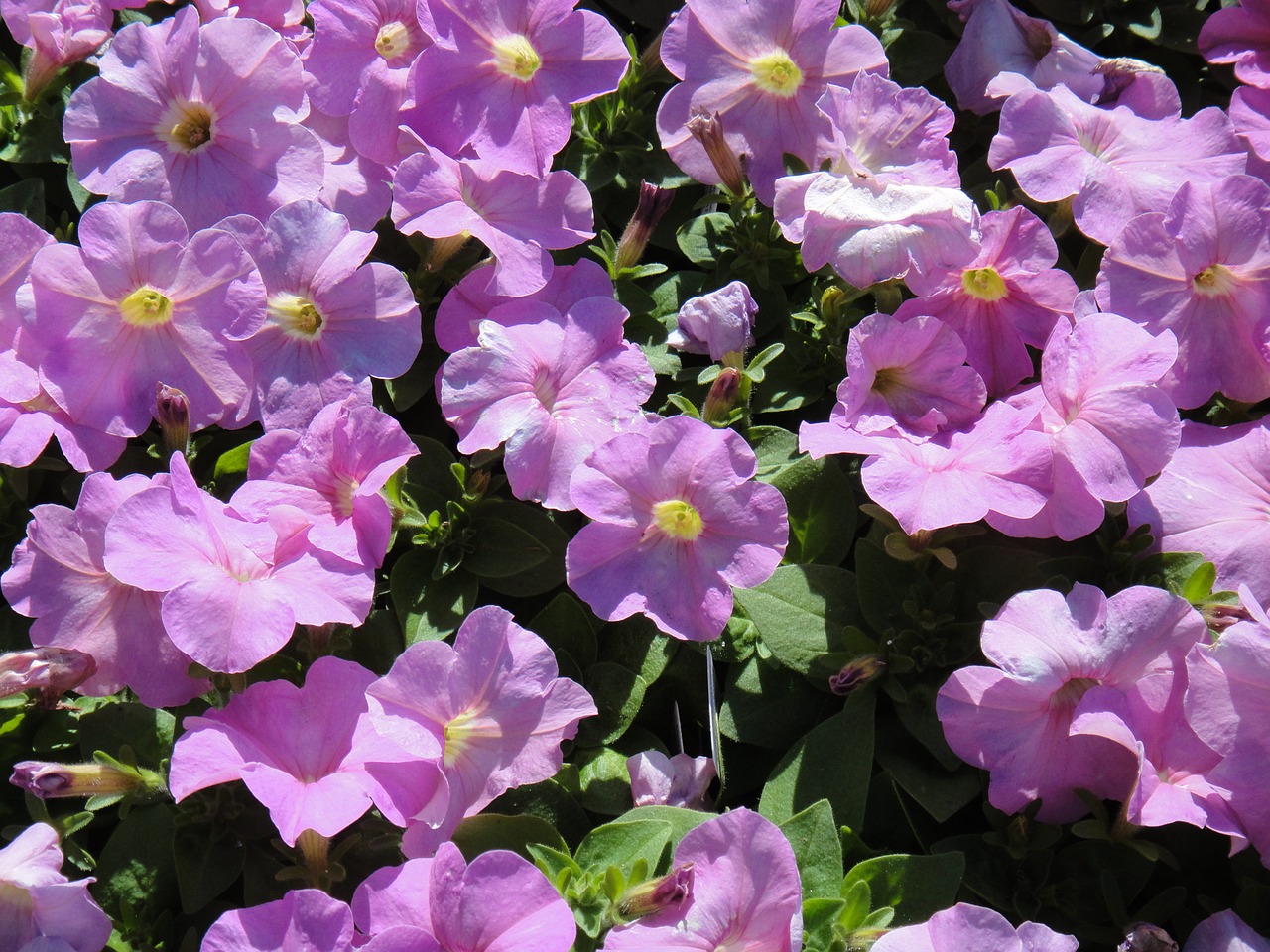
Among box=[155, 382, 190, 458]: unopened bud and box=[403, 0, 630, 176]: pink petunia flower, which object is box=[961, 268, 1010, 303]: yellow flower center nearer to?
box=[403, 0, 630, 176]: pink petunia flower

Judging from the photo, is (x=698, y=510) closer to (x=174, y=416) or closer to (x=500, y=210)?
(x=500, y=210)

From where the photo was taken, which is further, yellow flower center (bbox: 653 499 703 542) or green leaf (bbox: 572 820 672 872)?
yellow flower center (bbox: 653 499 703 542)

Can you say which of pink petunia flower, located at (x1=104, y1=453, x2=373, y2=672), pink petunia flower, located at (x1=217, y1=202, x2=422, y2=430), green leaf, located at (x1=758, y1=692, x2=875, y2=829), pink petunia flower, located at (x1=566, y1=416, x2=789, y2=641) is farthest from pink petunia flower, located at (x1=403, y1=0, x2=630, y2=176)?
green leaf, located at (x1=758, y1=692, x2=875, y2=829)

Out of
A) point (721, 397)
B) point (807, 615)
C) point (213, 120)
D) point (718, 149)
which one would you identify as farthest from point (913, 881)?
point (213, 120)

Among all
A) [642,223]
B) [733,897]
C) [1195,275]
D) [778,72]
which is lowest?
[733,897]

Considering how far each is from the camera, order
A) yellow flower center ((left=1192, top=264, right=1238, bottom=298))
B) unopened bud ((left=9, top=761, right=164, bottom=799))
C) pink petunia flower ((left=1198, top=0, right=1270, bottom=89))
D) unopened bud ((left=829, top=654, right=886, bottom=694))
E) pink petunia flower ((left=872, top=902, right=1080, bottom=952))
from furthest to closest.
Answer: pink petunia flower ((left=1198, top=0, right=1270, bottom=89))
yellow flower center ((left=1192, top=264, right=1238, bottom=298))
unopened bud ((left=829, top=654, right=886, bottom=694))
unopened bud ((left=9, top=761, right=164, bottom=799))
pink petunia flower ((left=872, top=902, right=1080, bottom=952))

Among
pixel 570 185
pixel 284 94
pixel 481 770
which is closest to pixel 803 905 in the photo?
pixel 481 770

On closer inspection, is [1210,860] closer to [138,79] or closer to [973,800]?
[973,800]
